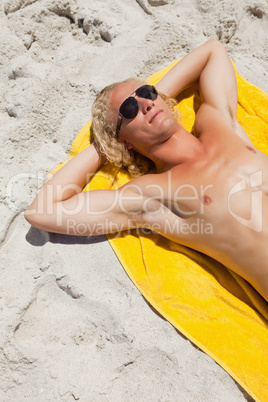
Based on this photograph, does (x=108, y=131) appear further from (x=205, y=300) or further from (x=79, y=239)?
(x=205, y=300)

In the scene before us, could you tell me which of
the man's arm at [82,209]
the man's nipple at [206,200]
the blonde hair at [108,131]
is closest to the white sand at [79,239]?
the man's arm at [82,209]

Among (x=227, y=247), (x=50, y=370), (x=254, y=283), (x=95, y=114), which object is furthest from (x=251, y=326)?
(x=95, y=114)

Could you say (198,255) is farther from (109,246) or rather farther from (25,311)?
(25,311)

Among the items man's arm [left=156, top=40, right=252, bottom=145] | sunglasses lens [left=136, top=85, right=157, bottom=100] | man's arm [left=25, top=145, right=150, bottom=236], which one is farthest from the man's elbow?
man's arm [left=156, top=40, right=252, bottom=145]

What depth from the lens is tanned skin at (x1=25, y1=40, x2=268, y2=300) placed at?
215 cm

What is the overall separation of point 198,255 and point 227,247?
313 millimetres

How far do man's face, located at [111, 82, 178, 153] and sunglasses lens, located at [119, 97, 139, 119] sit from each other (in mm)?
25

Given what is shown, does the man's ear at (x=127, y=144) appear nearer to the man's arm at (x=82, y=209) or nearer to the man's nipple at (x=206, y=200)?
the man's arm at (x=82, y=209)

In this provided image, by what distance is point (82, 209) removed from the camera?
232cm

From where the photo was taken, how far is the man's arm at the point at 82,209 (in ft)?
7.64

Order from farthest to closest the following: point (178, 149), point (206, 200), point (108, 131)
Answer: point (108, 131) → point (178, 149) → point (206, 200)

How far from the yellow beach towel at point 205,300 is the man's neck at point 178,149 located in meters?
0.52

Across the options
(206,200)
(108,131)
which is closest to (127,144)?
(108,131)

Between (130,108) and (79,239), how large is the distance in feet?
3.33
